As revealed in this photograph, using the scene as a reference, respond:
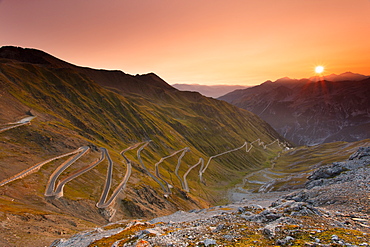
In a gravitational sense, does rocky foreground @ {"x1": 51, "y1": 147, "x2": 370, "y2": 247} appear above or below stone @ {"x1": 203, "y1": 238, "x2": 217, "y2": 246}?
below

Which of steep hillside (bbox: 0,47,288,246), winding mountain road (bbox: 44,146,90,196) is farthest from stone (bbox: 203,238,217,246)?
winding mountain road (bbox: 44,146,90,196)

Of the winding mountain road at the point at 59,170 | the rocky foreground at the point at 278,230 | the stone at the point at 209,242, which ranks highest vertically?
the winding mountain road at the point at 59,170

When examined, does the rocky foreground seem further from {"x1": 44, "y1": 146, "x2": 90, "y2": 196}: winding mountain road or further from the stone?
{"x1": 44, "y1": 146, "x2": 90, "y2": 196}: winding mountain road

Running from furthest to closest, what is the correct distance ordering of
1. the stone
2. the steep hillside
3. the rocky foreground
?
the steep hillside, the stone, the rocky foreground

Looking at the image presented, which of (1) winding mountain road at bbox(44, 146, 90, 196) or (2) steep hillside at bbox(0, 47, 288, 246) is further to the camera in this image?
(1) winding mountain road at bbox(44, 146, 90, 196)

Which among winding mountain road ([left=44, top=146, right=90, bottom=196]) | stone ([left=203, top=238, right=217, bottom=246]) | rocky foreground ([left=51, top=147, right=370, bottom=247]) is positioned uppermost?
winding mountain road ([left=44, top=146, right=90, bottom=196])

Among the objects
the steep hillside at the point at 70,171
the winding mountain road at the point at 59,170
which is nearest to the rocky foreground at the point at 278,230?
the steep hillside at the point at 70,171

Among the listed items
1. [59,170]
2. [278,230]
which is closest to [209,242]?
[278,230]

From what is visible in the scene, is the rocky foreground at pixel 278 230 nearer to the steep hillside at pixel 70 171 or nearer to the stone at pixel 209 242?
the stone at pixel 209 242

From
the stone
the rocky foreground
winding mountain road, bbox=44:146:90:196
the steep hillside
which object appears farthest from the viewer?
winding mountain road, bbox=44:146:90:196

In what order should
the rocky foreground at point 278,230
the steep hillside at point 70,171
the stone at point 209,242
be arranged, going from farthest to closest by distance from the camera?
the steep hillside at point 70,171, the stone at point 209,242, the rocky foreground at point 278,230

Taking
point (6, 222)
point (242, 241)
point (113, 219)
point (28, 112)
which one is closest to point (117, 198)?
point (113, 219)

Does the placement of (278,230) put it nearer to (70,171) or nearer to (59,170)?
(70,171)

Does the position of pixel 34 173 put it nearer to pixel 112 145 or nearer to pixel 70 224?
pixel 70 224
